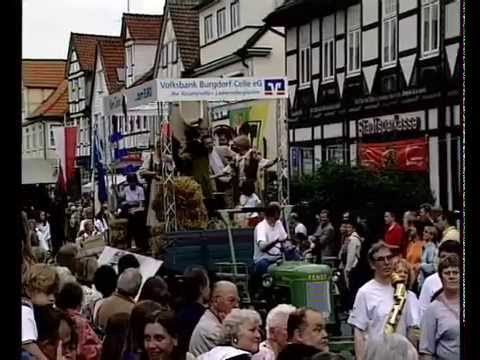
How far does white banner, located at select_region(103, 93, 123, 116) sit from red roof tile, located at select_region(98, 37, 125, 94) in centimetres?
2

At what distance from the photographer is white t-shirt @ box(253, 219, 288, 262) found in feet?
10.9

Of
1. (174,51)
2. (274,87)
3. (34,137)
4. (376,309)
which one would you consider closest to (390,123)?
(274,87)

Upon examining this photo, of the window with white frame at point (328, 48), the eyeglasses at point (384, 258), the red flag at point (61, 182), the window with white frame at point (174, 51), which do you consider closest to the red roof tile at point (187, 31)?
the window with white frame at point (174, 51)

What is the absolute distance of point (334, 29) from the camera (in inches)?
124

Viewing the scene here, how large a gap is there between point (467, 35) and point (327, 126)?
3.74 ft

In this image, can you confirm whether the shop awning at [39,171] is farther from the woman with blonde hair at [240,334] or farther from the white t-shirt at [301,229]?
the white t-shirt at [301,229]

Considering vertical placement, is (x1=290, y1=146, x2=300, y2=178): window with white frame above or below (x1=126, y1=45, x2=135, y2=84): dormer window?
below

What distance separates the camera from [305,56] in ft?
9.87

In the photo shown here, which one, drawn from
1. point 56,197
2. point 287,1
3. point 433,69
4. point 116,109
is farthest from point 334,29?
point 56,197

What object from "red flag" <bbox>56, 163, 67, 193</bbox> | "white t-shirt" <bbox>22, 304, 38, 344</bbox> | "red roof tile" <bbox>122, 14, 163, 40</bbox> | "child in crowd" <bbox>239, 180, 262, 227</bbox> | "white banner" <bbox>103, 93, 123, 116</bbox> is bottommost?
"white t-shirt" <bbox>22, 304, 38, 344</bbox>

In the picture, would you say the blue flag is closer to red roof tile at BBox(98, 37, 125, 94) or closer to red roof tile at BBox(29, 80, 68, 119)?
red roof tile at BBox(98, 37, 125, 94)

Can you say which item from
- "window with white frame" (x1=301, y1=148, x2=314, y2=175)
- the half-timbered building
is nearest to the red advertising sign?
the half-timbered building

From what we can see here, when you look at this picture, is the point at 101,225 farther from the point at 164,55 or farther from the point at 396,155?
the point at 396,155

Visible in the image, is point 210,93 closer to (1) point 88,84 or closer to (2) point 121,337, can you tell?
(1) point 88,84
